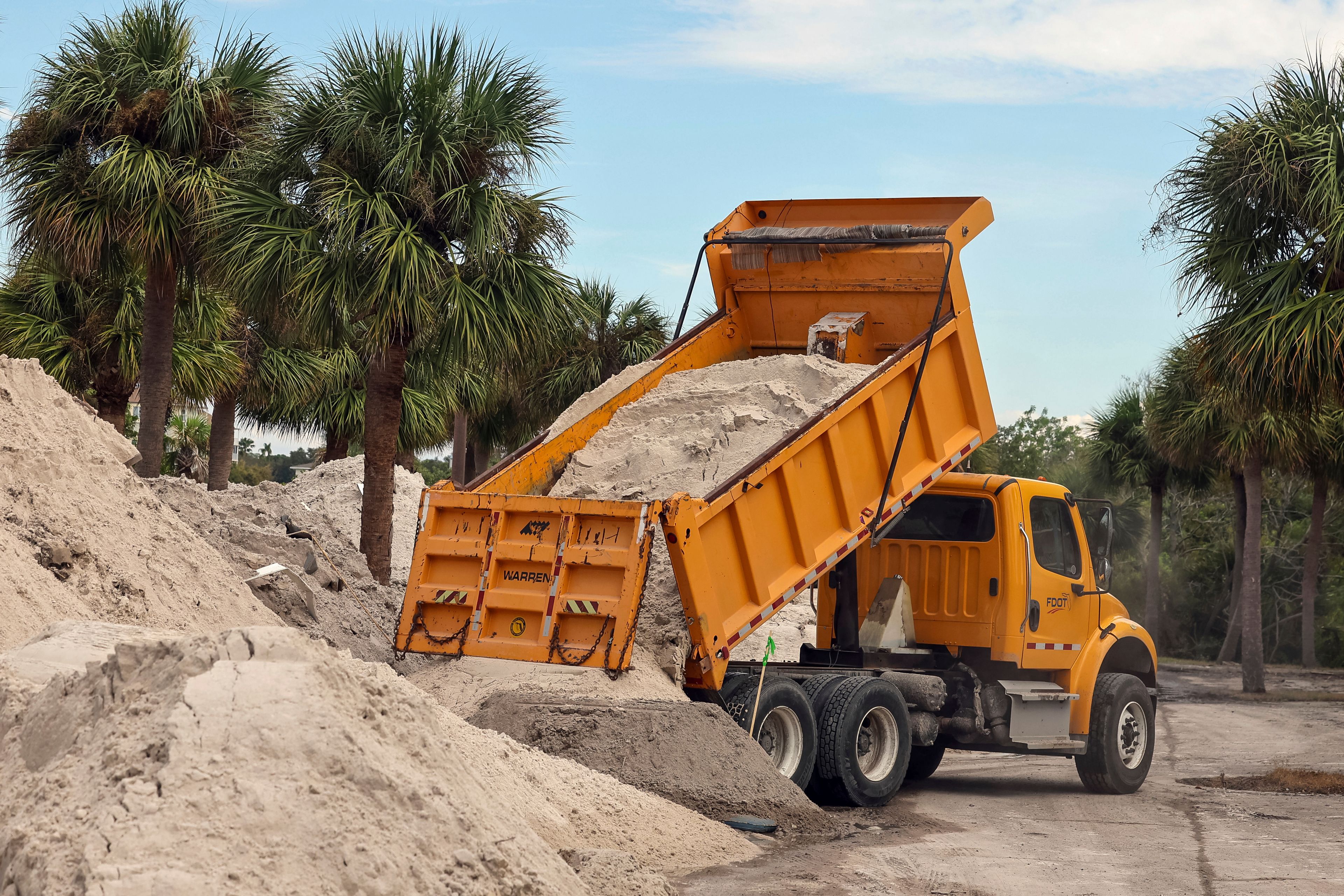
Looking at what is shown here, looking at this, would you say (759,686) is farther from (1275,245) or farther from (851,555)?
(1275,245)

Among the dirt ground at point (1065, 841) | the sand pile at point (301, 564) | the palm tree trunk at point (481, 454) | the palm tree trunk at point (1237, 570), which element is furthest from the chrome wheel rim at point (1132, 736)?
the palm tree trunk at point (481, 454)

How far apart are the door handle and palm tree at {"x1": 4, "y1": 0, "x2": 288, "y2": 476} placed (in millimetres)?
10824

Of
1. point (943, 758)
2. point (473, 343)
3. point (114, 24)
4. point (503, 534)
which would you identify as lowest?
point (943, 758)

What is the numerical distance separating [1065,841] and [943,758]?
566 centimetres

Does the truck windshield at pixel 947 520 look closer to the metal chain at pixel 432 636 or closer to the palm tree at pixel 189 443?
the metal chain at pixel 432 636

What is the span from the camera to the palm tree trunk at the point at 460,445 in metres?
27.5

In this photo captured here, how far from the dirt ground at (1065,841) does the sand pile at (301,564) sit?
135 inches

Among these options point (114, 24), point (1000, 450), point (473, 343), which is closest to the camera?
point (473, 343)

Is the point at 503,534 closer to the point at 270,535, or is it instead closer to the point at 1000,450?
the point at 270,535

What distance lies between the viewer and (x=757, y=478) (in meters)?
8.83

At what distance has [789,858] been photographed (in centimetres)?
750

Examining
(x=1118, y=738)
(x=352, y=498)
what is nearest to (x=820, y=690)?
(x=1118, y=738)

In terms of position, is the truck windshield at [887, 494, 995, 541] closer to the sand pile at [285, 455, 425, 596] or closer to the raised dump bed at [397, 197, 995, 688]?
the raised dump bed at [397, 197, 995, 688]

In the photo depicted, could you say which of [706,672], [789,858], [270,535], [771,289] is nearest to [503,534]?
[706,672]
